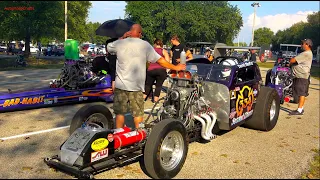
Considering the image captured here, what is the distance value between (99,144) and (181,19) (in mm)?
48639

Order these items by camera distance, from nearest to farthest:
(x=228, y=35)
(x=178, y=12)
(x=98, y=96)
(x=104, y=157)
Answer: (x=104, y=157)
(x=98, y=96)
(x=178, y=12)
(x=228, y=35)

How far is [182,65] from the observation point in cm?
468

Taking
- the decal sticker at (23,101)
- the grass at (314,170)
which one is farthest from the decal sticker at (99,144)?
the decal sticker at (23,101)

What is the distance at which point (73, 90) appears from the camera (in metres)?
8.73

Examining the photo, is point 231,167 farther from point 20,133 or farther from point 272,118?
point 20,133

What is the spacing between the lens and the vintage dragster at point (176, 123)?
3812 mm

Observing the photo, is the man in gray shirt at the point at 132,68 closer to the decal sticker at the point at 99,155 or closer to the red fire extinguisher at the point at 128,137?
the red fire extinguisher at the point at 128,137

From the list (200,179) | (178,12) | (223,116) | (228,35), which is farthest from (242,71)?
(228,35)

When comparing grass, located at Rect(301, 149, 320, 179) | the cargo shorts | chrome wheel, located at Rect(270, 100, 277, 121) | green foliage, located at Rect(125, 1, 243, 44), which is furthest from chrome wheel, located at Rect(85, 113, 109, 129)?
green foliage, located at Rect(125, 1, 243, 44)

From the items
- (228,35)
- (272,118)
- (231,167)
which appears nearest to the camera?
(231,167)

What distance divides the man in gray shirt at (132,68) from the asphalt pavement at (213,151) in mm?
888

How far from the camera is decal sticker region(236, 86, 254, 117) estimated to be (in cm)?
576

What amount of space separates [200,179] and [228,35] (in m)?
54.2

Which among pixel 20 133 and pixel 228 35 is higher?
pixel 228 35
